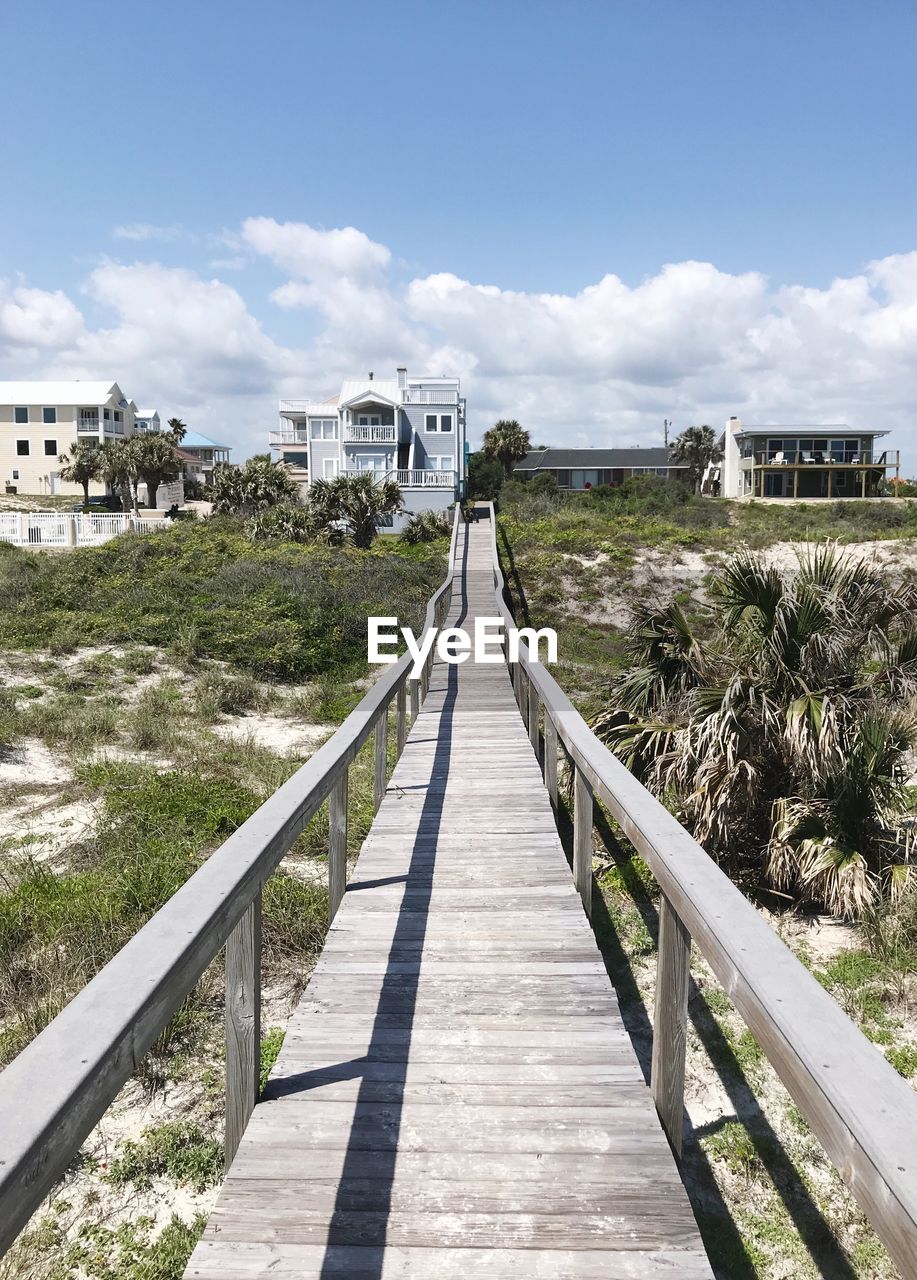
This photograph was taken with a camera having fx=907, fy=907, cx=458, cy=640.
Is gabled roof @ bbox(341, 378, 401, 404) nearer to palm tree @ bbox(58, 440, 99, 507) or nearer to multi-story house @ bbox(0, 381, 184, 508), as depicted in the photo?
palm tree @ bbox(58, 440, 99, 507)

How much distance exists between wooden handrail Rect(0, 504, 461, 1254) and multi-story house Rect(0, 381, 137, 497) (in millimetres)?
66623

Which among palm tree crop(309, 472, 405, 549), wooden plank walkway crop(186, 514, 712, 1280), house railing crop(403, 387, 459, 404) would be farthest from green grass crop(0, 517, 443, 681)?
house railing crop(403, 387, 459, 404)

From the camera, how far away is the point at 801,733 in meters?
7.31

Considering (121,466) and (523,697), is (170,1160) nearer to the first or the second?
(523,697)

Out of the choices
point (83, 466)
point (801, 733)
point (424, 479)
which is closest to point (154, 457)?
point (83, 466)

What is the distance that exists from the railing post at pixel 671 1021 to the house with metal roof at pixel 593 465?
69.4m

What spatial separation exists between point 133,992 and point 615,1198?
1667 millimetres

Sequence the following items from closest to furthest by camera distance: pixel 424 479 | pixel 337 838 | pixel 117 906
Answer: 1. pixel 337 838
2. pixel 117 906
3. pixel 424 479

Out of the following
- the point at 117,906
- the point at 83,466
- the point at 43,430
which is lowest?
the point at 117,906

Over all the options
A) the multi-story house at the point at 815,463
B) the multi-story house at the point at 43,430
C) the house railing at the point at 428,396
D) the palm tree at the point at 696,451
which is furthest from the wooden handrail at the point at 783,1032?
the palm tree at the point at 696,451

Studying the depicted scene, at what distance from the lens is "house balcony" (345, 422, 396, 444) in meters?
49.1

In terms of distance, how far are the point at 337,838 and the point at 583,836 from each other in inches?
52.0

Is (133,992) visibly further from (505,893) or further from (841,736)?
(841,736)

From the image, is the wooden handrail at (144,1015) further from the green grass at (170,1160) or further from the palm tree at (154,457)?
the palm tree at (154,457)
